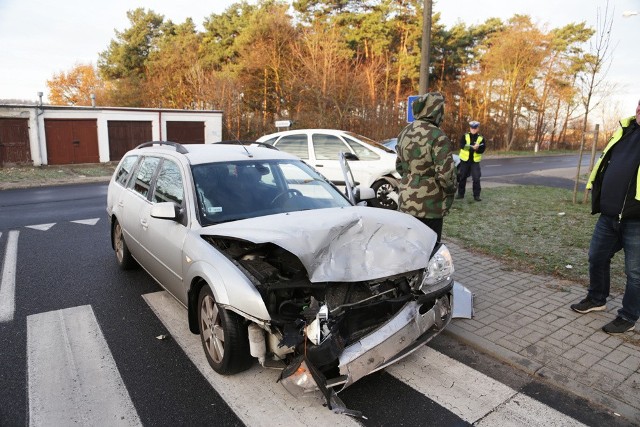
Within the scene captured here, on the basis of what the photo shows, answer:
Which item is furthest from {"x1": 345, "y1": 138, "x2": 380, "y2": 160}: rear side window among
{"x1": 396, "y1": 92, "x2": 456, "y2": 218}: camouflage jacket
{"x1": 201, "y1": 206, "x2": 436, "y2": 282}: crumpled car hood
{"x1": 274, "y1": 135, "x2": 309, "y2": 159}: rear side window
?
{"x1": 201, "y1": 206, "x2": 436, "y2": 282}: crumpled car hood

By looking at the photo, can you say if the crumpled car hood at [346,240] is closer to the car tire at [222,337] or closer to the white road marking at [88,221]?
the car tire at [222,337]

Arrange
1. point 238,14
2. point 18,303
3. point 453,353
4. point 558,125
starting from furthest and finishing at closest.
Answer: point 558,125 → point 238,14 → point 18,303 → point 453,353

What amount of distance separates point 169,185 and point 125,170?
1.83 metres

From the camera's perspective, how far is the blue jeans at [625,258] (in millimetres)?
3695

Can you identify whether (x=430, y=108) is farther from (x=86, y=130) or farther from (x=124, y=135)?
(x=124, y=135)

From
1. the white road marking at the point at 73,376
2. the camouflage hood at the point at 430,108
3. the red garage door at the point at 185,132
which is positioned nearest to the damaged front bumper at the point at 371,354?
the white road marking at the point at 73,376

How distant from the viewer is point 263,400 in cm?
296

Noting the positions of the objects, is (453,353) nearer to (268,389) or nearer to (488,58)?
(268,389)

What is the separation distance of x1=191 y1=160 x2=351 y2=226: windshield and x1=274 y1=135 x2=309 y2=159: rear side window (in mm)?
5613

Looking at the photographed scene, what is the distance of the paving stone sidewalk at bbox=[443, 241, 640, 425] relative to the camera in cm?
310

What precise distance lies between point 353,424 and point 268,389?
0.68 metres

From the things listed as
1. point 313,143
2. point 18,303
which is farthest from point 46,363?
point 313,143

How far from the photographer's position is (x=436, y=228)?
474 centimetres

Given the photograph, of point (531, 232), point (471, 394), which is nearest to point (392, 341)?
point (471, 394)
